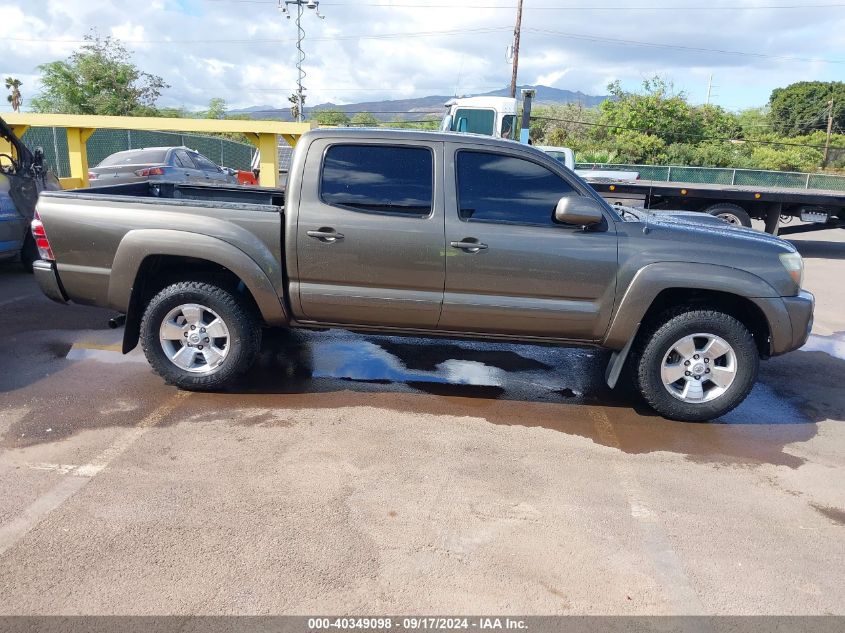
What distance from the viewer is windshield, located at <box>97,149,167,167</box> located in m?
13.7

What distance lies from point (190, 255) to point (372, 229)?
1277 mm

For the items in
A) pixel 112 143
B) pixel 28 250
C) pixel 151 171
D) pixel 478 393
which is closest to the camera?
pixel 478 393

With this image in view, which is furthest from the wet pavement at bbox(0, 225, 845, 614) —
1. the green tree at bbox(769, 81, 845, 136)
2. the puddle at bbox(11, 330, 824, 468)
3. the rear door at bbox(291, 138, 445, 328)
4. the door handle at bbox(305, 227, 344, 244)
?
the green tree at bbox(769, 81, 845, 136)

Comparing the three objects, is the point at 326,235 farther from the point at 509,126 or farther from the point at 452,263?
the point at 509,126

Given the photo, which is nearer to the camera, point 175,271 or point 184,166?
point 175,271

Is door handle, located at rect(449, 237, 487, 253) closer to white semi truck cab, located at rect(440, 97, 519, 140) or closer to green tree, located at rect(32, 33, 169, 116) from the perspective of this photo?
white semi truck cab, located at rect(440, 97, 519, 140)

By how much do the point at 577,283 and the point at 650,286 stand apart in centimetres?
49

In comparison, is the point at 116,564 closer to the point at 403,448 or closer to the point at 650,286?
the point at 403,448

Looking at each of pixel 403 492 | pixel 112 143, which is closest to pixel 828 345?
pixel 403 492

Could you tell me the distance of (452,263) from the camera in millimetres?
4500

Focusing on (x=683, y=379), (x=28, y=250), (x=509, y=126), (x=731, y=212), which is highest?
(x=509, y=126)

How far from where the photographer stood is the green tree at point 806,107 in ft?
233

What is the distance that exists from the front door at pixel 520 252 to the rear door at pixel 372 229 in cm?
15

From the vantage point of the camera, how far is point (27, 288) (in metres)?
8.02
